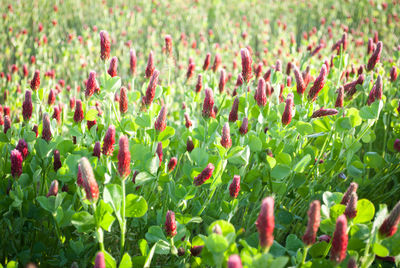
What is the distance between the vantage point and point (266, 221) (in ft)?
2.86

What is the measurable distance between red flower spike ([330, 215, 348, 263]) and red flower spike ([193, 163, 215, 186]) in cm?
45

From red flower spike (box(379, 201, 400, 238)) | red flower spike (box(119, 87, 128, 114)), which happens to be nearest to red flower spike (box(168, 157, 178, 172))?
red flower spike (box(119, 87, 128, 114))

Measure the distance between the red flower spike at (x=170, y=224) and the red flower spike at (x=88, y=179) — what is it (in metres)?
0.23

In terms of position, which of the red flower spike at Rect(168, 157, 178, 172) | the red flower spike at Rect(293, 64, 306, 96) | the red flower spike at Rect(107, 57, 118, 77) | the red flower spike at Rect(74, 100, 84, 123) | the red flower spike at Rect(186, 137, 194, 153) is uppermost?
the red flower spike at Rect(107, 57, 118, 77)

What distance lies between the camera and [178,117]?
2.56 meters

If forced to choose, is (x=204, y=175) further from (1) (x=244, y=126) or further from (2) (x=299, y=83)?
(2) (x=299, y=83)

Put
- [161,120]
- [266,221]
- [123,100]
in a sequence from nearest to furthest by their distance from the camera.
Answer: [266,221] → [161,120] → [123,100]

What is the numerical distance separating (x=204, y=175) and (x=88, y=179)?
41cm

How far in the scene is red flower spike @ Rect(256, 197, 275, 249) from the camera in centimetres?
84

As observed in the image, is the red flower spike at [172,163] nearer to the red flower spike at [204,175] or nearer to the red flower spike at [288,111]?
the red flower spike at [204,175]

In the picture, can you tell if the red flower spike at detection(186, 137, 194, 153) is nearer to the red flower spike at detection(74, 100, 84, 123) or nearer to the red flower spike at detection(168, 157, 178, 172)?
the red flower spike at detection(168, 157, 178, 172)

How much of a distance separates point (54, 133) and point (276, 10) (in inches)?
251

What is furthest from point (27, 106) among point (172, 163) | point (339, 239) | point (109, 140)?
point (339, 239)

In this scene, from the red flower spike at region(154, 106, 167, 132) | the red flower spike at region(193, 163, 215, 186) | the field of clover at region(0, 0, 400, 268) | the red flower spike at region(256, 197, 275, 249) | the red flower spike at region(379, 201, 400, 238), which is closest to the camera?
the red flower spike at region(256, 197, 275, 249)
